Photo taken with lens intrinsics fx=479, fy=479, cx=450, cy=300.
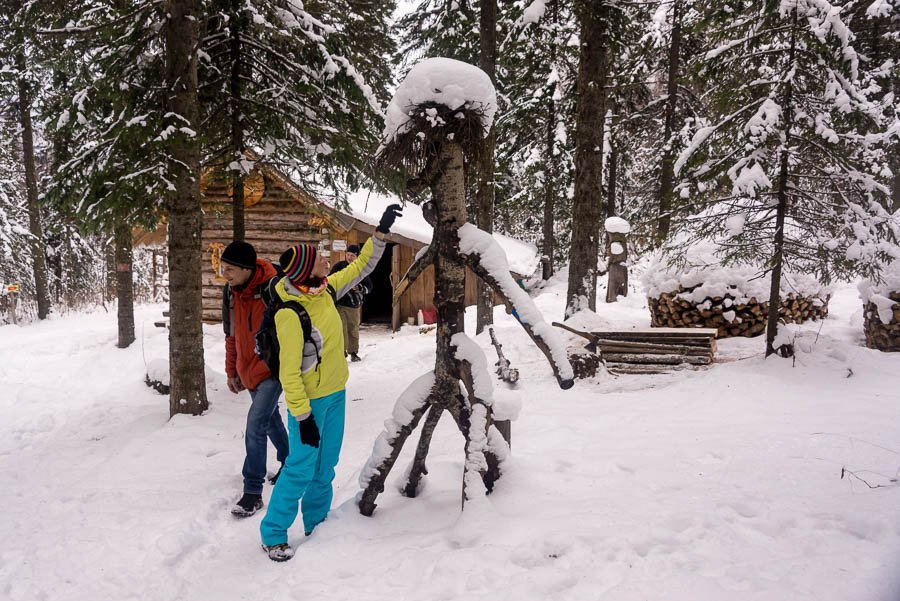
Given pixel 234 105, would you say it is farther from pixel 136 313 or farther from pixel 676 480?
pixel 136 313

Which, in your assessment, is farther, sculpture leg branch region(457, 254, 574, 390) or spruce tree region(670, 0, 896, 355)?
spruce tree region(670, 0, 896, 355)

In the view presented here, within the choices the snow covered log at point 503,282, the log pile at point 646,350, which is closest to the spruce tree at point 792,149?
the log pile at point 646,350

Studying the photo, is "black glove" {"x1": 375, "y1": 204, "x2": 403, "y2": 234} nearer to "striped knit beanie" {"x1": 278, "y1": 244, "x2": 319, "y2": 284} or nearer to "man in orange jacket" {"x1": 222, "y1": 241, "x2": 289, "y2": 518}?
"striped knit beanie" {"x1": 278, "y1": 244, "x2": 319, "y2": 284}

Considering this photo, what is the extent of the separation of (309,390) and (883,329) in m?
8.49

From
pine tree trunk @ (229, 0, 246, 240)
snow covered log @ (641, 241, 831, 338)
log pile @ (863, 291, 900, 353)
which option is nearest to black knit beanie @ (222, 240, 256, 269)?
pine tree trunk @ (229, 0, 246, 240)

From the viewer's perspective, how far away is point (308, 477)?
319cm

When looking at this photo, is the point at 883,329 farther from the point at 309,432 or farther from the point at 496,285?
the point at 309,432

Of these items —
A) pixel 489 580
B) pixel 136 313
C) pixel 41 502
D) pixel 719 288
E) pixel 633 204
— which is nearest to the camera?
pixel 489 580

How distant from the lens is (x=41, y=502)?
4090 mm

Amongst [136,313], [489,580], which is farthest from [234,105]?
[136,313]

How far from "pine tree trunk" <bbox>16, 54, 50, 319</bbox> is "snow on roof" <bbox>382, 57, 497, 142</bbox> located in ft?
48.3

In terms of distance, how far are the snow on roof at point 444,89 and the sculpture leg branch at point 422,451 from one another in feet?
6.48

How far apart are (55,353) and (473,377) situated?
11.7 metres

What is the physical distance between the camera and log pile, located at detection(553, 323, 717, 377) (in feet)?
21.9
